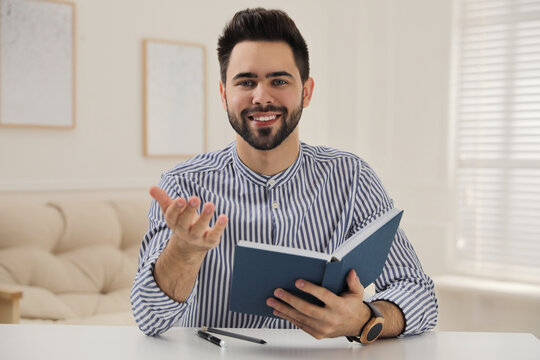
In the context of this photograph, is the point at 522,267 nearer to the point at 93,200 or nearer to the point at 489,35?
the point at 489,35

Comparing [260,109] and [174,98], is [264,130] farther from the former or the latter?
[174,98]

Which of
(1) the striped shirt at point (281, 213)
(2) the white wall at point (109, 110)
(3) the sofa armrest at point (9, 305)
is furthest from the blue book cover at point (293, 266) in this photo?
(2) the white wall at point (109, 110)

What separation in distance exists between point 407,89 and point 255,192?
2.73 metres

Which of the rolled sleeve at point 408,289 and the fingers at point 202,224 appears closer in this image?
the fingers at point 202,224

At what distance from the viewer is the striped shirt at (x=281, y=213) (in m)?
1.53

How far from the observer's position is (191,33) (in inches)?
154

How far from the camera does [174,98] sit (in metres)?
3.80

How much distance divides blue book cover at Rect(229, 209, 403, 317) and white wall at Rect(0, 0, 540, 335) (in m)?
2.37

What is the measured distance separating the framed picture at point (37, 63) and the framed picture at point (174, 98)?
486mm

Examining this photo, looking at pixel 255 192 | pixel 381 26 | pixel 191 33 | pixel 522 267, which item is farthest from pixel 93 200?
pixel 522 267

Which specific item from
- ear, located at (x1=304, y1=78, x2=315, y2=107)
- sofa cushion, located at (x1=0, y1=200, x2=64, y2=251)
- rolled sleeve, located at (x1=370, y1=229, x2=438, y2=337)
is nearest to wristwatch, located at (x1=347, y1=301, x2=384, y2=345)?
rolled sleeve, located at (x1=370, y1=229, x2=438, y2=337)

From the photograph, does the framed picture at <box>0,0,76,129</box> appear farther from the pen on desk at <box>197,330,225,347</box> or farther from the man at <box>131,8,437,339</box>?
the pen on desk at <box>197,330,225,347</box>

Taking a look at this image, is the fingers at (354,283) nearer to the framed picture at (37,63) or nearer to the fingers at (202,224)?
the fingers at (202,224)

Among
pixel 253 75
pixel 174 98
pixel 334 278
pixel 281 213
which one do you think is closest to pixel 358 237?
pixel 334 278
